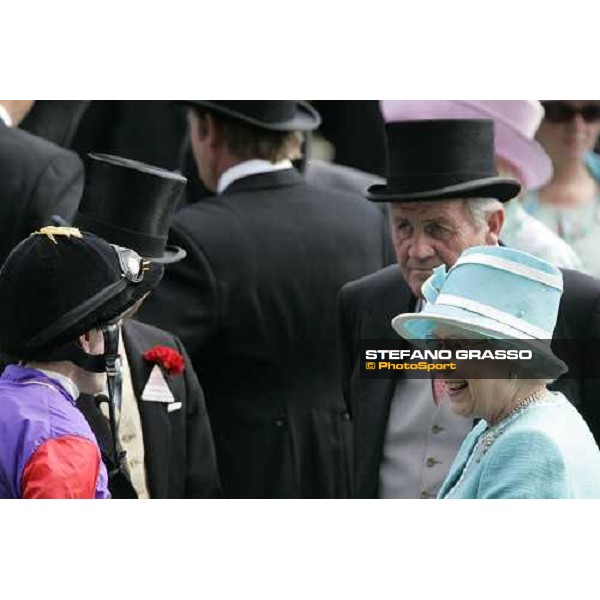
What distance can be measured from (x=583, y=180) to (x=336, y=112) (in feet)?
3.29

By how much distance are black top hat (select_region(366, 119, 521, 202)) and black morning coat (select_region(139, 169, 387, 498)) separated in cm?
34

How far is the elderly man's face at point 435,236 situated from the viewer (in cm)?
476

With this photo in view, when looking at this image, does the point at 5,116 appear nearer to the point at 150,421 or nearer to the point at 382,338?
the point at 150,421

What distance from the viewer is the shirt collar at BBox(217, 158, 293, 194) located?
5.43 m

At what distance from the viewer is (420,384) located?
4.77 meters

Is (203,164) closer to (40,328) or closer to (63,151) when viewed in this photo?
(63,151)

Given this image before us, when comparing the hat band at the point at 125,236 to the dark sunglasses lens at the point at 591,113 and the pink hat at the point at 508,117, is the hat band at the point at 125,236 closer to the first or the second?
the pink hat at the point at 508,117

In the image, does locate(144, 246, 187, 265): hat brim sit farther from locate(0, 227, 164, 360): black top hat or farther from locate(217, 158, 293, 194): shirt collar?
locate(0, 227, 164, 360): black top hat

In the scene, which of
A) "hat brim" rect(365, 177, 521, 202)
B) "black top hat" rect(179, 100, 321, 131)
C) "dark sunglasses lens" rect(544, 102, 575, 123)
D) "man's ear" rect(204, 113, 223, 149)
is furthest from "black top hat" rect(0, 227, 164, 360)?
"dark sunglasses lens" rect(544, 102, 575, 123)

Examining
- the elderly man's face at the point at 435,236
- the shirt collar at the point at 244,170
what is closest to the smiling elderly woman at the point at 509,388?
the elderly man's face at the point at 435,236

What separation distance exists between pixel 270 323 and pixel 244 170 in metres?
0.44

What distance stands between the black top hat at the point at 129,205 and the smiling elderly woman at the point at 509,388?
2.22ft

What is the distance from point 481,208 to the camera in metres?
4.83
